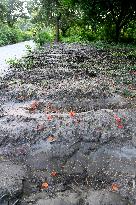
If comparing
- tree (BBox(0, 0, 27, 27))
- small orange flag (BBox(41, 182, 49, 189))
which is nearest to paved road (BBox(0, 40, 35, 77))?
small orange flag (BBox(41, 182, 49, 189))

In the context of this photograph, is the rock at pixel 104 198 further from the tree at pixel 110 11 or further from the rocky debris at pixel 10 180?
the tree at pixel 110 11

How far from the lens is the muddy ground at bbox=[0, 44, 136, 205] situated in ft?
13.7

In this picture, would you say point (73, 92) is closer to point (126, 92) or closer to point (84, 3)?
point (126, 92)

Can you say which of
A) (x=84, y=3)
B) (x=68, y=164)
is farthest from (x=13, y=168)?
(x=84, y=3)

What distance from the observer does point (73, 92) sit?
7176 millimetres

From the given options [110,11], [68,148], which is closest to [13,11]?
[110,11]

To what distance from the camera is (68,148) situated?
4.82 meters

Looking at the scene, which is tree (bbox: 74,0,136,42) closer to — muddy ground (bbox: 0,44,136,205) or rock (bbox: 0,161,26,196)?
muddy ground (bbox: 0,44,136,205)

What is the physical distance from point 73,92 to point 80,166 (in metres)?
2.76

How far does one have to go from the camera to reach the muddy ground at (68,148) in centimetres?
417

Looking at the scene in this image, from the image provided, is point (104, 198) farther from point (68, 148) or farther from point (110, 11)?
point (110, 11)

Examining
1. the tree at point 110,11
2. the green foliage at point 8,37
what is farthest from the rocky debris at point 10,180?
the green foliage at point 8,37

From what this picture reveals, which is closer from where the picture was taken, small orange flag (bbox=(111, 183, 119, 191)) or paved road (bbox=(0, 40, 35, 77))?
small orange flag (bbox=(111, 183, 119, 191))

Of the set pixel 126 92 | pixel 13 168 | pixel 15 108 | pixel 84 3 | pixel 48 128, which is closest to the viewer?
pixel 13 168
